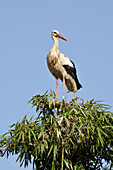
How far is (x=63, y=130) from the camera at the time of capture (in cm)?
551

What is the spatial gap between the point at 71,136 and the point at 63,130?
0.16m

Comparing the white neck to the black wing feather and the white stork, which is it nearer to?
the white stork

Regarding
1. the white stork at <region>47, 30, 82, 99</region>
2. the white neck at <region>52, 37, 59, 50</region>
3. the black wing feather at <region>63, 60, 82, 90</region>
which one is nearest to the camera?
the white stork at <region>47, 30, 82, 99</region>

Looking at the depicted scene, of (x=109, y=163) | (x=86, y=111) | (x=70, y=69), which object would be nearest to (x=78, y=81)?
(x=70, y=69)

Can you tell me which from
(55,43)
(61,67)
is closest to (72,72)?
(61,67)

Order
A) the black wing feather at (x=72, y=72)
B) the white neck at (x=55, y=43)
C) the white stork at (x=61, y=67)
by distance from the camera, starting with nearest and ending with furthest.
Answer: the white stork at (x=61, y=67) < the black wing feather at (x=72, y=72) < the white neck at (x=55, y=43)

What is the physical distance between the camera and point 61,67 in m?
7.11

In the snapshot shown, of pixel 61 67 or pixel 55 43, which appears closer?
pixel 61 67

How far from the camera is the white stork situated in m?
7.07

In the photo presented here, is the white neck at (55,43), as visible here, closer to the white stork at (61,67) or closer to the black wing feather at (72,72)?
the white stork at (61,67)

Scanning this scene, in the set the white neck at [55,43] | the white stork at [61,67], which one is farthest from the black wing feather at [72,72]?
the white neck at [55,43]

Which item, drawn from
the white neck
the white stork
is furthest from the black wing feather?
the white neck

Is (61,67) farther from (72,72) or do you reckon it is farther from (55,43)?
(55,43)

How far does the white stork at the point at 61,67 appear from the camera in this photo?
7.07 m
